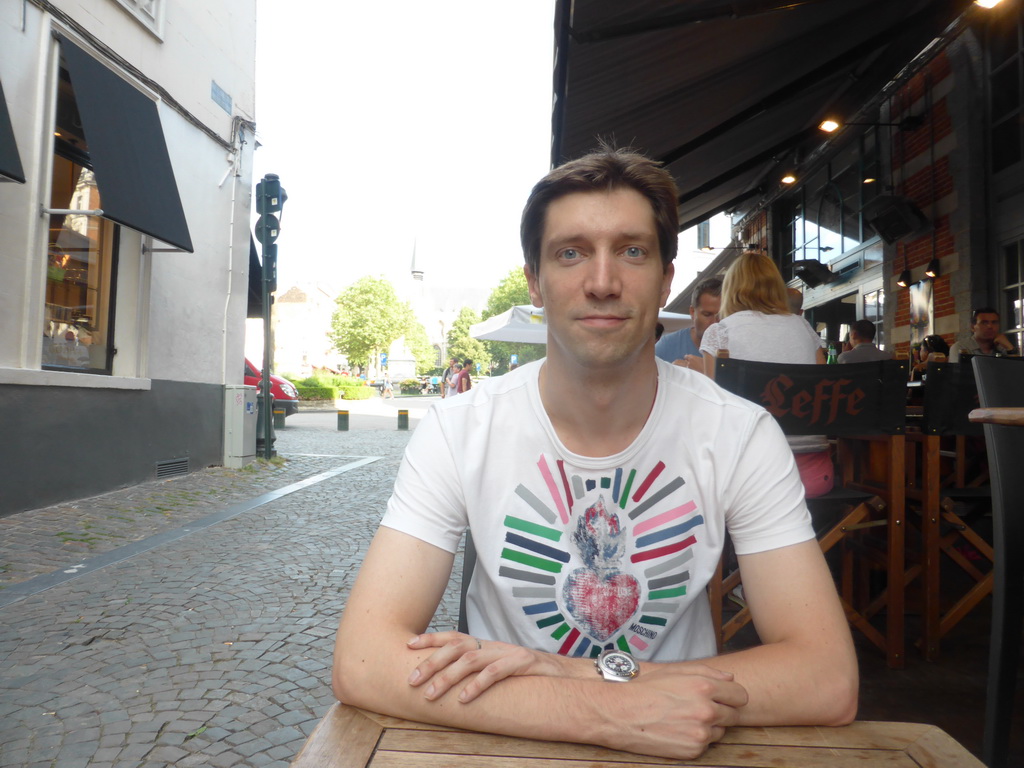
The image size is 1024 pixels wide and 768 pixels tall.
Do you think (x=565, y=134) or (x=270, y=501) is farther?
(x=270, y=501)

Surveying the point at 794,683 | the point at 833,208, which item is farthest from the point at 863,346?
the point at 794,683

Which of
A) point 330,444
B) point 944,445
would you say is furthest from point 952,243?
point 330,444

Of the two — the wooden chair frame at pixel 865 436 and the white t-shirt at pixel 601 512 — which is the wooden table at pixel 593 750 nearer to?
the white t-shirt at pixel 601 512

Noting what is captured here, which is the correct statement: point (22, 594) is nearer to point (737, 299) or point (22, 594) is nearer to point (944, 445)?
point (737, 299)

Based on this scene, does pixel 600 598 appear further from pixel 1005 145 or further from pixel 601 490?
pixel 1005 145

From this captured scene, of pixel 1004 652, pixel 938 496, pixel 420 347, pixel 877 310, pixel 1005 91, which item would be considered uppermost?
pixel 420 347

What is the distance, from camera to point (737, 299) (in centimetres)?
353

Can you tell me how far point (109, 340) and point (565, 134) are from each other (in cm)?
526

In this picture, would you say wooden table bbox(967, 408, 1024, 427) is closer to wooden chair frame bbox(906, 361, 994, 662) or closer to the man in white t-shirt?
the man in white t-shirt

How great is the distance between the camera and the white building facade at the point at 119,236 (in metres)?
6.09

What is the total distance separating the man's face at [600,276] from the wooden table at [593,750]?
2.52 feet

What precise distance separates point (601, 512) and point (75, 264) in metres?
7.53

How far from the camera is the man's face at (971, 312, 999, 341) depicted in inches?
223

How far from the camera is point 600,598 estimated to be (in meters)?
1.48
